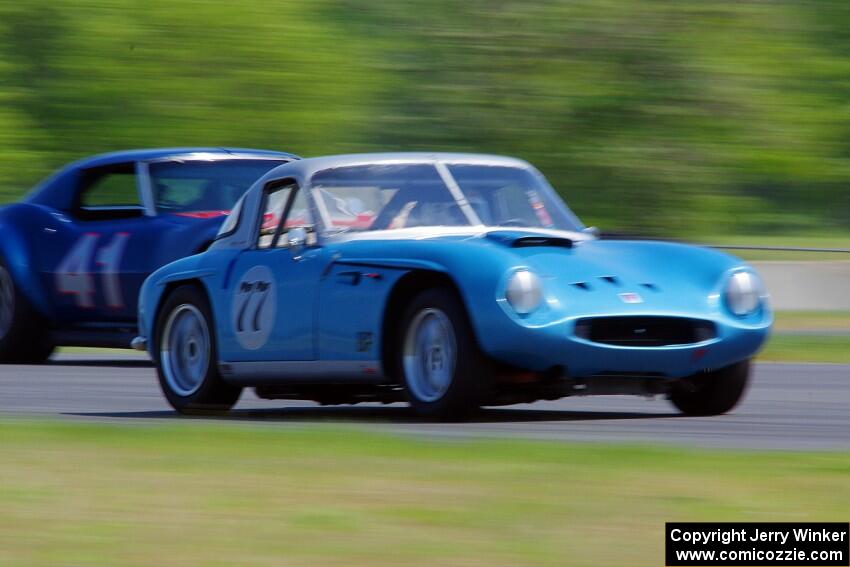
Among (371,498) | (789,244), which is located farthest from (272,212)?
(789,244)

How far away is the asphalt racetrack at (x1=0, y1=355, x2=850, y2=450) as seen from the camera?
24.6 feet

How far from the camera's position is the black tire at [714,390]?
837 cm

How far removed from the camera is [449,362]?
7.76 meters

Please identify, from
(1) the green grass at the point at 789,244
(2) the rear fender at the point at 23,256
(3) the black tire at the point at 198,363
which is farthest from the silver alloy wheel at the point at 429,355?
(1) the green grass at the point at 789,244

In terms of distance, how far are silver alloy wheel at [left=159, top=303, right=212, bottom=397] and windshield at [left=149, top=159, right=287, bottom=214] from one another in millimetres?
2760

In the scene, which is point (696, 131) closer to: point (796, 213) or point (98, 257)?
point (796, 213)

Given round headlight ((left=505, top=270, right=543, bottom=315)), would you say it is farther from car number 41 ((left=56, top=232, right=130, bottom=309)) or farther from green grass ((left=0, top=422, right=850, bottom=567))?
car number 41 ((left=56, top=232, right=130, bottom=309))

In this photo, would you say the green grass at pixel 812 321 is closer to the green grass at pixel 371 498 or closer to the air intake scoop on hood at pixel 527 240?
the air intake scoop on hood at pixel 527 240

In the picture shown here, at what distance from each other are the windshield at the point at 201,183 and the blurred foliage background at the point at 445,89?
12963 millimetres

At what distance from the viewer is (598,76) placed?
27.0 meters

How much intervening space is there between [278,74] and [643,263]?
1814 cm

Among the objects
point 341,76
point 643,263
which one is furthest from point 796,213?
point 643,263
